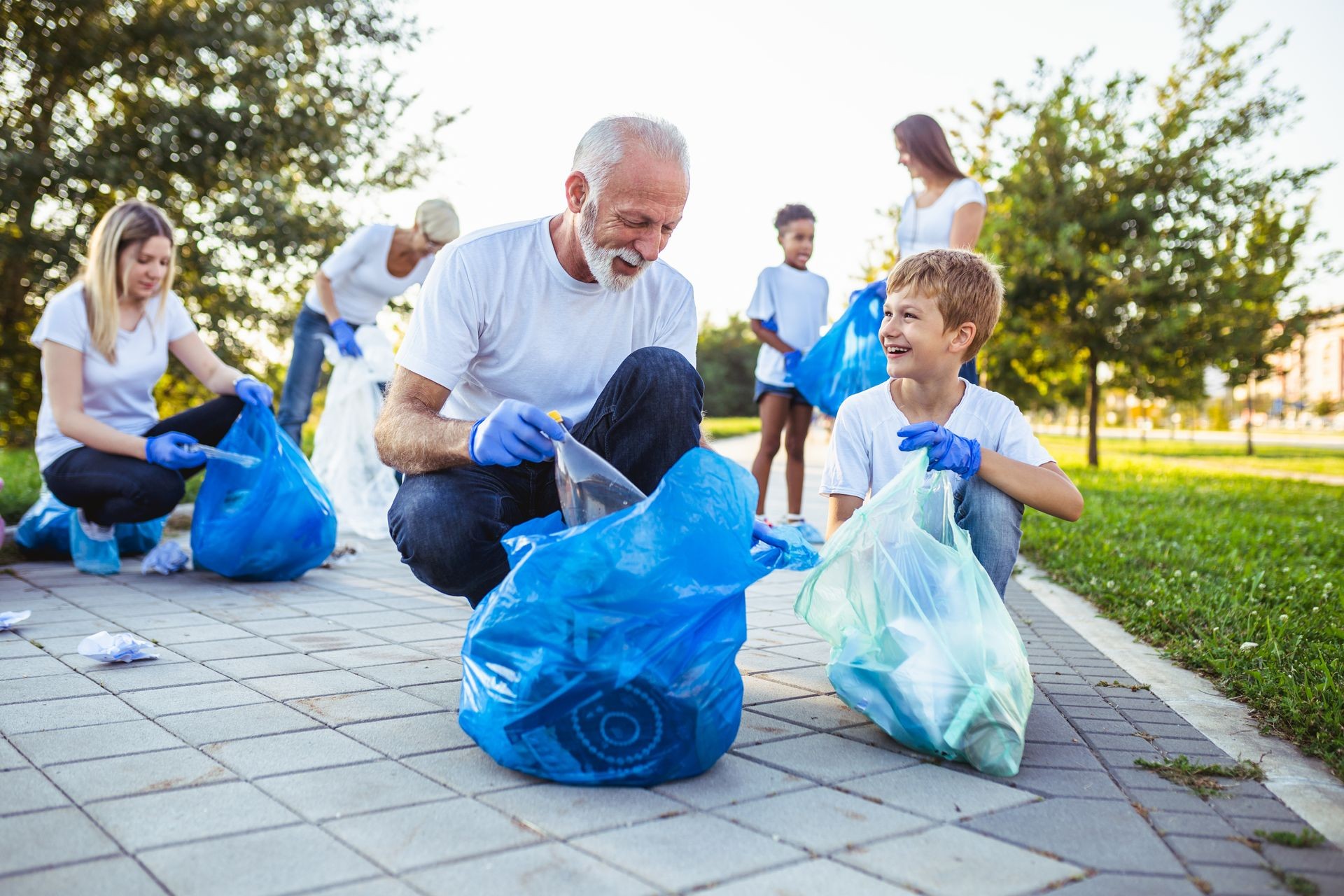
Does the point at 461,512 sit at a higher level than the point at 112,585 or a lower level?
higher

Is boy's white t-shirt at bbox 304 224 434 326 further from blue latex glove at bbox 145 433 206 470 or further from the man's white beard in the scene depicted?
the man's white beard

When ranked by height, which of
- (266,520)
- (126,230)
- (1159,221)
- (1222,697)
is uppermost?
(1159,221)

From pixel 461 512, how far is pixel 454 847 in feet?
3.00

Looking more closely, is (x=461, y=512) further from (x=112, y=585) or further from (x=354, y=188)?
(x=354, y=188)

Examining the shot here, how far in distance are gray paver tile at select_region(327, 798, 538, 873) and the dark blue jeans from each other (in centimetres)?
73

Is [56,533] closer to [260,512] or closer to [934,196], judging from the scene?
[260,512]

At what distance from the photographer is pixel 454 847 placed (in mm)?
1605

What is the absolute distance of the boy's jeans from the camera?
→ 254cm

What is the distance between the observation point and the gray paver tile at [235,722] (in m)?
2.13

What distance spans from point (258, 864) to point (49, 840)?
356 mm

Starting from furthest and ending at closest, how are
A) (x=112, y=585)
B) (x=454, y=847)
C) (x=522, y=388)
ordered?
(x=112, y=585) → (x=522, y=388) → (x=454, y=847)

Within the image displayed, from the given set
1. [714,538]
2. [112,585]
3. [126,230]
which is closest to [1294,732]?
[714,538]

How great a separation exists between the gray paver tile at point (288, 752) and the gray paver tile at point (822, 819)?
2.50ft

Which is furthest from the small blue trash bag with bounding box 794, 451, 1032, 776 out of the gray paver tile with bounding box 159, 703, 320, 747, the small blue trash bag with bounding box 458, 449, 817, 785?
the gray paver tile with bounding box 159, 703, 320, 747
